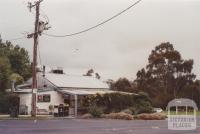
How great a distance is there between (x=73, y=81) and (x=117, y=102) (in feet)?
29.9

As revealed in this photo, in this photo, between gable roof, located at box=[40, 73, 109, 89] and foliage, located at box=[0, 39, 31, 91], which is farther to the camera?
foliage, located at box=[0, 39, 31, 91]

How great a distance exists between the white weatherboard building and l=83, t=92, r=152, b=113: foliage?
184 centimetres

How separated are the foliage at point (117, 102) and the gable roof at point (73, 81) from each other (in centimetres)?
481

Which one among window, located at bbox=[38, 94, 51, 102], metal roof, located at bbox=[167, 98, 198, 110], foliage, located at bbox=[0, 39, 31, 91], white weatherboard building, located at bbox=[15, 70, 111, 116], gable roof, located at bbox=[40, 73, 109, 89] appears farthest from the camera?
foliage, located at bbox=[0, 39, 31, 91]

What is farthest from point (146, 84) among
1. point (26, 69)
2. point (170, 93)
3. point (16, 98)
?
point (16, 98)

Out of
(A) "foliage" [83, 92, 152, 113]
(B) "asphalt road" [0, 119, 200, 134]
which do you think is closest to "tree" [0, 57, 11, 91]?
(A) "foliage" [83, 92, 152, 113]

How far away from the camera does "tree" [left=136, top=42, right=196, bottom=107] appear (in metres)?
79.6

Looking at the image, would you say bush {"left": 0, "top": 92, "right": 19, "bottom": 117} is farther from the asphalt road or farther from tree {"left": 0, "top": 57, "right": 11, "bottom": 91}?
the asphalt road

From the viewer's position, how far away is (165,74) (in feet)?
267

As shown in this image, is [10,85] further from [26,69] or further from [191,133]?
[191,133]

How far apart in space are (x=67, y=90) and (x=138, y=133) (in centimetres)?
3066

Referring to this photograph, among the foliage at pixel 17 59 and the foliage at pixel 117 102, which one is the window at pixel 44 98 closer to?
the foliage at pixel 117 102

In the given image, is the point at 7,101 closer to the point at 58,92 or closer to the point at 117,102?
the point at 58,92

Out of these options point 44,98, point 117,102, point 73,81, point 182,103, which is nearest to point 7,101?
point 44,98
